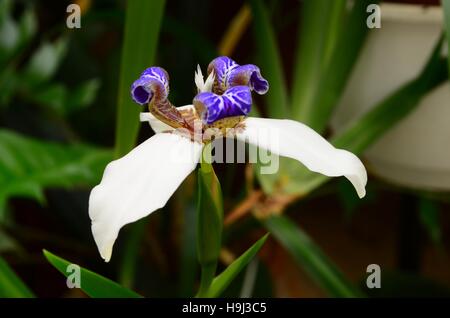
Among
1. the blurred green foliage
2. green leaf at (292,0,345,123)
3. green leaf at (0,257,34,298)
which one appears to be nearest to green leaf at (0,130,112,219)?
the blurred green foliage

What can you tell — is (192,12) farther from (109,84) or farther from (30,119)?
(30,119)

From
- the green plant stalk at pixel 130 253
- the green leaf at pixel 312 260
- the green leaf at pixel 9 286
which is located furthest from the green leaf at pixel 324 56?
the green leaf at pixel 9 286

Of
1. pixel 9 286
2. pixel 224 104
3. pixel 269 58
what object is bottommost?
pixel 9 286

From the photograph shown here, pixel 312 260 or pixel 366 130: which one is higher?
pixel 366 130

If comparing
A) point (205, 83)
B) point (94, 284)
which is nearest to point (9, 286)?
point (94, 284)

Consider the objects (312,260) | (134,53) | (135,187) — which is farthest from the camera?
(312,260)

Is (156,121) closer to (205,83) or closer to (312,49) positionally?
(205,83)

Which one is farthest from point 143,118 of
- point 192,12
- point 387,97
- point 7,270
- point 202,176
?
point 192,12
